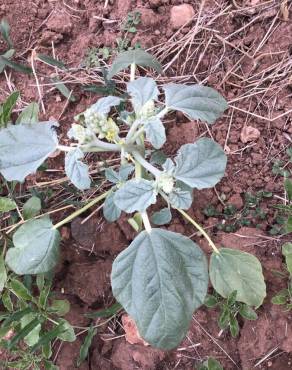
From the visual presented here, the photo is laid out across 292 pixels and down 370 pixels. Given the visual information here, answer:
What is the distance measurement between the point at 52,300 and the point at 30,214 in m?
0.31

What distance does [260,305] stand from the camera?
5.85 ft

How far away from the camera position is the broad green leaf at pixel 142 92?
5.48 ft

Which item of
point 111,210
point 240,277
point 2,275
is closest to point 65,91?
point 111,210

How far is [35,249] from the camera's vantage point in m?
1.68

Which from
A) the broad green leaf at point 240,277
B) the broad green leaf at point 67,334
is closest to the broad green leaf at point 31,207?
the broad green leaf at point 67,334

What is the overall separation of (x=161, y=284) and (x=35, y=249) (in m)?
0.43

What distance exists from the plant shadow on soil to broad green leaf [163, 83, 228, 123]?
32cm

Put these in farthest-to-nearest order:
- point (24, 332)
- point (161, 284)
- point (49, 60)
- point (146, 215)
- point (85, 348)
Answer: point (49, 60), point (85, 348), point (24, 332), point (146, 215), point (161, 284)

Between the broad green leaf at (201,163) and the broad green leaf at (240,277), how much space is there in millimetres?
307

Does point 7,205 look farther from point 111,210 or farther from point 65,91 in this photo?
point 65,91

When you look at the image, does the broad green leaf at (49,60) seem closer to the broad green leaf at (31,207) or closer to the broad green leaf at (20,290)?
the broad green leaf at (31,207)

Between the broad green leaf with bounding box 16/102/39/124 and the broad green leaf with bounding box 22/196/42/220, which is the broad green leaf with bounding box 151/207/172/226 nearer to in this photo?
the broad green leaf with bounding box 22/196/42/220

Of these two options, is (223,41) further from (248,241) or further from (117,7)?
(248,241)

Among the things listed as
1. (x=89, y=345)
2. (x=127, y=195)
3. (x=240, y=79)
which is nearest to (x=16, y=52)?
(x=240, y=79)
